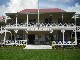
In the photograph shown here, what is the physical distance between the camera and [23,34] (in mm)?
44812

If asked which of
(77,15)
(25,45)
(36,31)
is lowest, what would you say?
(25,45)

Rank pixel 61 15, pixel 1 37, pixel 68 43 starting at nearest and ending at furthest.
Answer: pixel 68 43 → pixel 61 15 → pixel 1 37

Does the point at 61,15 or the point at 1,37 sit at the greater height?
the point at 61,15

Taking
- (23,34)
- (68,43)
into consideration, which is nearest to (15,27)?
(23,34)

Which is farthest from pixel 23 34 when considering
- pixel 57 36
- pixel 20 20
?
pixel 57 36

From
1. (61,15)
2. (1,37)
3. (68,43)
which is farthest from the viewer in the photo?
(1,37)

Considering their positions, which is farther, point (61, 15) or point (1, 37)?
point (1, 37)

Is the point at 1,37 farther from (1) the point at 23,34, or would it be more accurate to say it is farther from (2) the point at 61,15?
(2) the point at 61,15

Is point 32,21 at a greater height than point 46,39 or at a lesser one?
greater

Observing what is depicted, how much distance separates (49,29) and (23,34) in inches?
291

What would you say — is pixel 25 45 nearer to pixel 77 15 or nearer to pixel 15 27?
pixel 15 27

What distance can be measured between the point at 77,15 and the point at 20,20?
12.0 m

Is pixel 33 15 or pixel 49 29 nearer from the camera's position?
pixel 49 29

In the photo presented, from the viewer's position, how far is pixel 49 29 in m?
39.6
